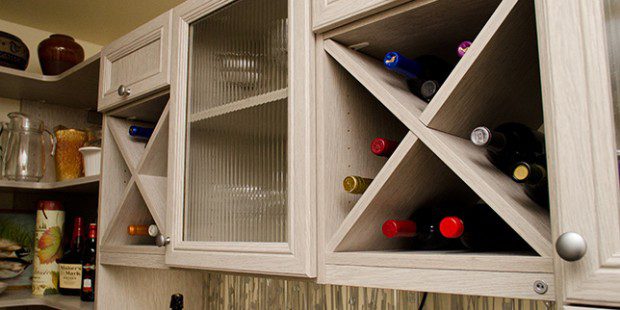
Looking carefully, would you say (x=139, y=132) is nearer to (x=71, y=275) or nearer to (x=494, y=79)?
(x=71, y=275)

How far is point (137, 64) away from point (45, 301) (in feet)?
2.92

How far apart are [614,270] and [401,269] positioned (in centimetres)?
31

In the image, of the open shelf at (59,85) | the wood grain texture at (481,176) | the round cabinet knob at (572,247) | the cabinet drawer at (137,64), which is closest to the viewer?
the round cabinet knob at (572,247)

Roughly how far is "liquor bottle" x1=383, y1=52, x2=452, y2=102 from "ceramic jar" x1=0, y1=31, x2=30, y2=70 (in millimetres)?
1551

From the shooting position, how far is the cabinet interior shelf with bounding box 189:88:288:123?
3.51 feet

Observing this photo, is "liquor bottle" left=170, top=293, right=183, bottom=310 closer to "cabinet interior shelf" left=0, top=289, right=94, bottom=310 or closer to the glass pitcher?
"cabinet interior shelf" left=0, top=289, right=94, bottom=310

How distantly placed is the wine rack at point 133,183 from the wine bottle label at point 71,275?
305mm

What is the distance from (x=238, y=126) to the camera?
1.19 meters

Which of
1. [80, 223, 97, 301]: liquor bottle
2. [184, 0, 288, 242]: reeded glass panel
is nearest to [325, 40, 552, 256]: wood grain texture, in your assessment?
[184, 0, 288, 242]: reeded glass panel

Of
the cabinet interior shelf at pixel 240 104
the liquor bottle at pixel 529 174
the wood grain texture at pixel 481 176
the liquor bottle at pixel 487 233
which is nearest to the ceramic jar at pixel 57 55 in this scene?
the cabinet interior shelf at pixel 240 104

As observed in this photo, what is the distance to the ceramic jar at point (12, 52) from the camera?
1.87 meters

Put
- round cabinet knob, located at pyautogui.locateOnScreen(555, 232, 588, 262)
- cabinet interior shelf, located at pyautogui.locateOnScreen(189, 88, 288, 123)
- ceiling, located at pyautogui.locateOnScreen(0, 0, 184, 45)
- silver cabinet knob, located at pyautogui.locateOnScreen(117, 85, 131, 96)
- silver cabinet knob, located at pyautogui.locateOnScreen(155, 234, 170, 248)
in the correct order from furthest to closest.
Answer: ceiling, located at pyautogui.locateOnScreen(0, 0, 184, 45) → silver cabinet knob, located at pyautogui.locateOnScreen(117, 85, 131, 96) → silver cabinet knob, located at pyautogui.locateOnScreen(155, 234, 170, 248) → cabinet interior shelf, located at pyautogui.locateOnScreen(189, 88, 288, 123) → round cabinet knob, located at pyautogui.locateOnScreen(555, 232, 588, 262)

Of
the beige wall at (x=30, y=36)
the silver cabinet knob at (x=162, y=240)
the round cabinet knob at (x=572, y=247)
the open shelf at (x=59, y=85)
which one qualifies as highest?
the beige wall at (x=30, y=36)

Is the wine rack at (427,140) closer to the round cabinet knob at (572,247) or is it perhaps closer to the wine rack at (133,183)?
the round cabinet knob at (572,247)
